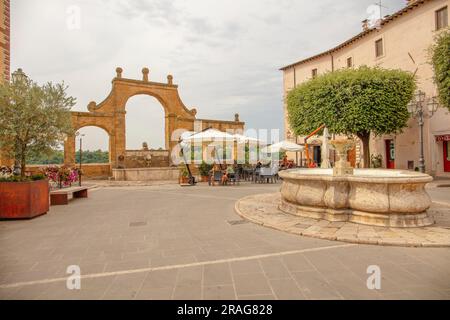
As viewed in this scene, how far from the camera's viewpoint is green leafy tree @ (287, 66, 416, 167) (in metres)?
17.3

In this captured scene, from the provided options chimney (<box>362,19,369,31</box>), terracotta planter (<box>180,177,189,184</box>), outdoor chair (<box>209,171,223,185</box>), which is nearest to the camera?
outdoor chair (<box>209,171,223,185</box>)

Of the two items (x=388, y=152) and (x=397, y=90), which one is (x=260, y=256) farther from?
(x=388, y=152)

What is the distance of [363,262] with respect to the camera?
372cm

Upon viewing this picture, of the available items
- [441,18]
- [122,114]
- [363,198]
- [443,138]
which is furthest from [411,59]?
[122,114]

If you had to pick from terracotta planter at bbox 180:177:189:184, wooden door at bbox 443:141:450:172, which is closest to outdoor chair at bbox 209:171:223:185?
terracotta planter at bbox 180:177:189:184

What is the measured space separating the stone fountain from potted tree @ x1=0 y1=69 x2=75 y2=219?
6461 mm

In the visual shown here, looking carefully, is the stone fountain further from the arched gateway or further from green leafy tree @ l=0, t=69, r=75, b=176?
the arched gateway

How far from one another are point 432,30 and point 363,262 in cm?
2074

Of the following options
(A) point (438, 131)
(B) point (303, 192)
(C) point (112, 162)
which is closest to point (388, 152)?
(A) point (438, 131)

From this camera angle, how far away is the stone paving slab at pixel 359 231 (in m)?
4.45

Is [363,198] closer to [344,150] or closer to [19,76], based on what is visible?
[344,150]

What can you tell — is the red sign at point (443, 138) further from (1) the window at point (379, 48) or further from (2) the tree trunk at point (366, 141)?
(1) the window at point (379, 48)

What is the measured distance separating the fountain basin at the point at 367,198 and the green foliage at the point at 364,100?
42.9 feet

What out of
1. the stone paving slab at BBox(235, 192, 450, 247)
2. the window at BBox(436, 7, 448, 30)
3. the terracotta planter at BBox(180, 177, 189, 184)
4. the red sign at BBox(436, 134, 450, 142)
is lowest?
the stone paving slab at BBox(235, 192, 450, 247)
